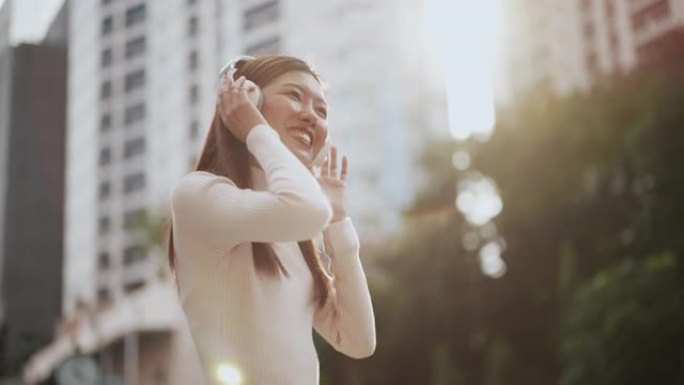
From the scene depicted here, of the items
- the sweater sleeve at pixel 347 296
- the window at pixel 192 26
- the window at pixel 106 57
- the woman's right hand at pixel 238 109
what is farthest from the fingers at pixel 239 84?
the window at pixel 106 57

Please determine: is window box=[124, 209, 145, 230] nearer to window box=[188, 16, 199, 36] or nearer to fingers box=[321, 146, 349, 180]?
window box=[188, 16, 199, 36]

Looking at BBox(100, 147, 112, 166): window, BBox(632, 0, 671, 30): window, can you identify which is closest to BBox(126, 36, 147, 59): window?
BBox(100, 147, 112, 166): window

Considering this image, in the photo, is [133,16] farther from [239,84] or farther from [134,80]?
[239,84]

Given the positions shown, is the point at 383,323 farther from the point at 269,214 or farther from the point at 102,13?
the point at 269,214

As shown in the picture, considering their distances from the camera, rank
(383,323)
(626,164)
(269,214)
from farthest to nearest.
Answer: (383,323), (626,164), (269,214)

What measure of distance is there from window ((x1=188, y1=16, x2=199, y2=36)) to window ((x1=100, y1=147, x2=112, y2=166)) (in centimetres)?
262

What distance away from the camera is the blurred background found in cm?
698

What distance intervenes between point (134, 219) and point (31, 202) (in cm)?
250

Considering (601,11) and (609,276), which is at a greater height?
(601,11)

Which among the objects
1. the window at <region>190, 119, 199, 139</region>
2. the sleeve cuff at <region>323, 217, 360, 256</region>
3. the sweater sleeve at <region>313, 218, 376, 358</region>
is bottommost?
the sweater sleeve at <region>313, 218, 376, 358</region>

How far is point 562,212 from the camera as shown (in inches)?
314

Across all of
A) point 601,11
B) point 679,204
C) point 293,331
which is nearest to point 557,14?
point 601,11

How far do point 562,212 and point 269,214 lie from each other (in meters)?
7.63

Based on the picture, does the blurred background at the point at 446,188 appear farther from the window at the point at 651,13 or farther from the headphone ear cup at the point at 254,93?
the headphone ear cup at the point at 254,93
